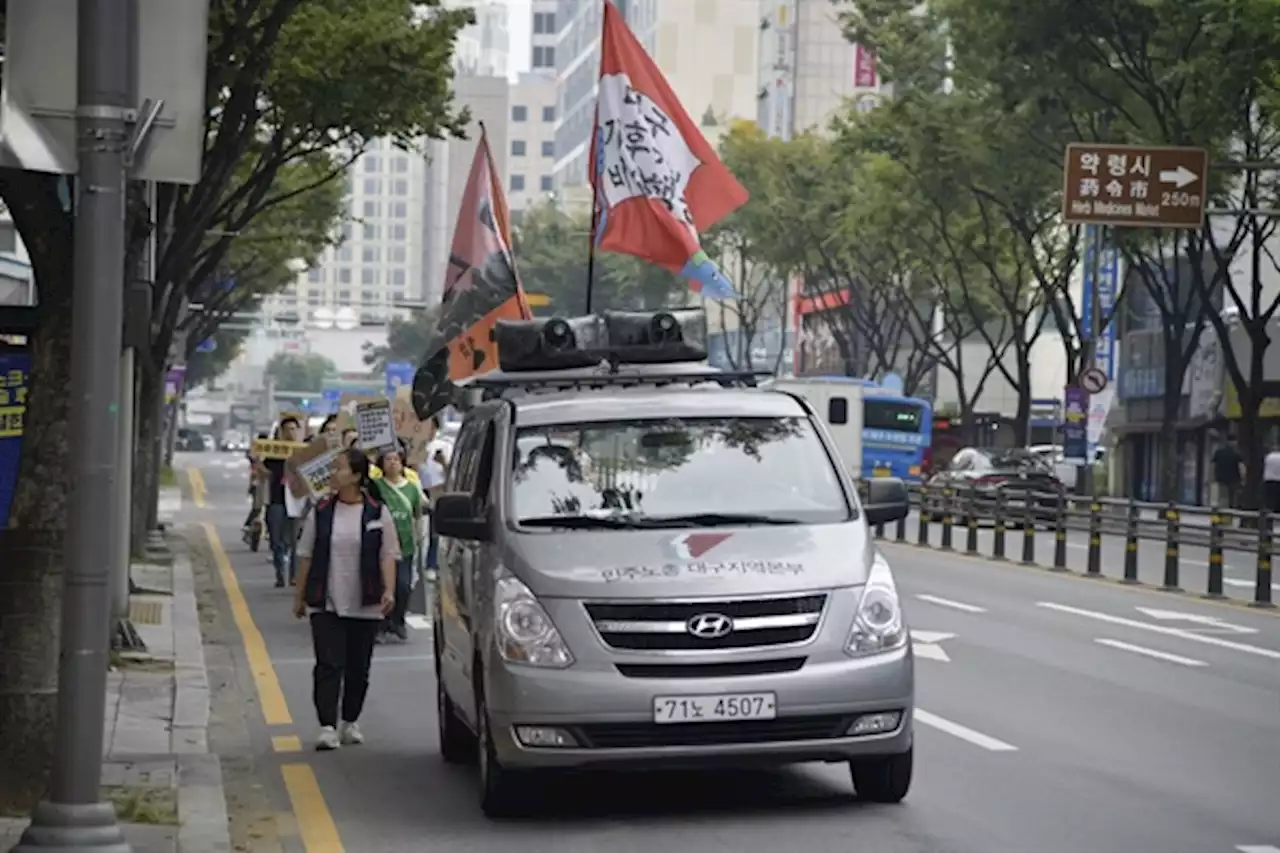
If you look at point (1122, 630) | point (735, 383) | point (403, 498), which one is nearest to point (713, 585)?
point (735, 383)

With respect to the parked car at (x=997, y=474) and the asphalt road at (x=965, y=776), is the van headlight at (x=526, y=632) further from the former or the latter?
the parked car at (x=997, y=474)

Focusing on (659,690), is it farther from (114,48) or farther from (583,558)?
(114,48)

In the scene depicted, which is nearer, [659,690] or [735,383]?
[659,690]

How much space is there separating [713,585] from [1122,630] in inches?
487

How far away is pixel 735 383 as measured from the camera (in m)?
13.3

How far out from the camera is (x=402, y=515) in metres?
20.1

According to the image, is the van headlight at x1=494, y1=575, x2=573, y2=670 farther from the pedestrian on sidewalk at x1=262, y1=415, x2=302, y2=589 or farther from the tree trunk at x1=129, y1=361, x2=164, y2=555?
the tree trunk at x1=129, y1=361, x2=164, y2=555

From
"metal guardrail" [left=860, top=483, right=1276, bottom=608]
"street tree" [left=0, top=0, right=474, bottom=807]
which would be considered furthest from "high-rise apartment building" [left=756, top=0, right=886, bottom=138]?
"street tree" [left=0, top=0, right=474, bottom=807]

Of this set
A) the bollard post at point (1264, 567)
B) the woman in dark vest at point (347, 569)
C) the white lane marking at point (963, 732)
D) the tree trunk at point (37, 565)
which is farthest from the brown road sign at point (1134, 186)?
the tree trunk at point (37, 565)

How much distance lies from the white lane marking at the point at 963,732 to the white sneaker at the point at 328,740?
3.36m

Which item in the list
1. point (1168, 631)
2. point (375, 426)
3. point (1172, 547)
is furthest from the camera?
point (1172, 547)

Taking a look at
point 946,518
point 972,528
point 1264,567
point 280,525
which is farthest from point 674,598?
point 946,518

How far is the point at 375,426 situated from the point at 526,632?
13633mm

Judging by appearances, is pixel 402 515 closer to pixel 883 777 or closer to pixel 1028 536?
pixel 883 777
